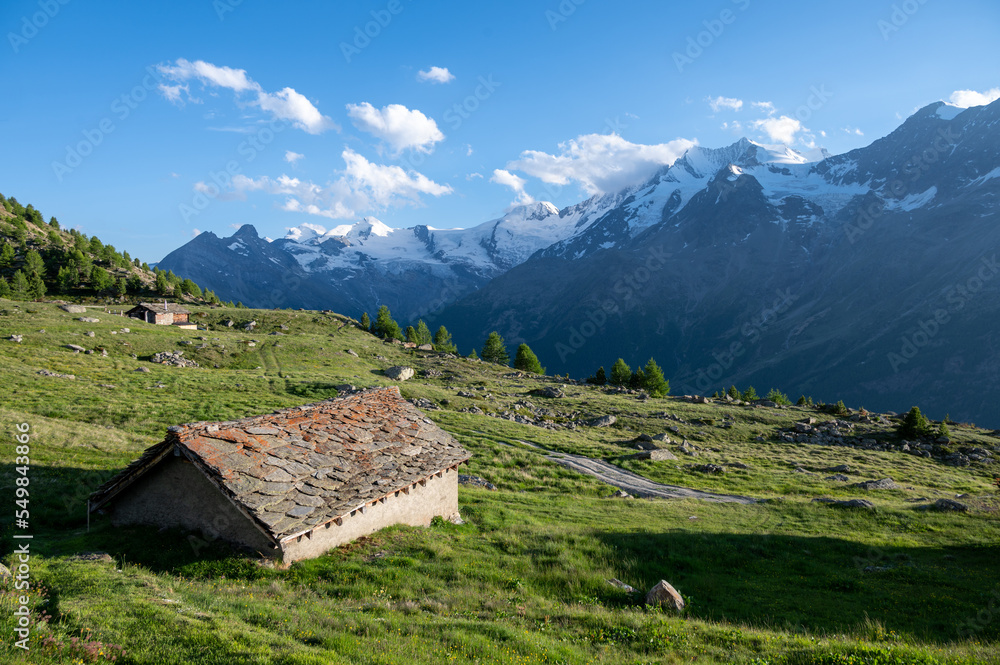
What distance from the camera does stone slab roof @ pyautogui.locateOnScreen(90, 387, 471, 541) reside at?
1379 centimetres

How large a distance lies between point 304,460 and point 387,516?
3654 mm

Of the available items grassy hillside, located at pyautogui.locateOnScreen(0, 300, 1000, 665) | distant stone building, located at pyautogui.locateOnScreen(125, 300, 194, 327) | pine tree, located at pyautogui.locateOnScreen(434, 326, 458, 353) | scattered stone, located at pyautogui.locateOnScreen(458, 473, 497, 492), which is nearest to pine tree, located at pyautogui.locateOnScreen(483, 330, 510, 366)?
pine tree, located at pyautogui.locateOnScreen(434, 326, 458, 353)

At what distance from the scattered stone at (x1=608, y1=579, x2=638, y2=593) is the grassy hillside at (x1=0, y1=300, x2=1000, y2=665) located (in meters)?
0.41

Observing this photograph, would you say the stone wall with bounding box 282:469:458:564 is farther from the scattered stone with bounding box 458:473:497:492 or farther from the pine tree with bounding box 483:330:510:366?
the pine tree with bounding box 483:330:510:366

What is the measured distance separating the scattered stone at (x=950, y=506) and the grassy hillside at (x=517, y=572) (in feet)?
3.04

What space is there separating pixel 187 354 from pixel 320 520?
64.4 m

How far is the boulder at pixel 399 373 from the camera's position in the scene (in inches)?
3029

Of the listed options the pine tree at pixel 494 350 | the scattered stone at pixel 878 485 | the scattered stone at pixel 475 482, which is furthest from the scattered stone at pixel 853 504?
the pine tree at pixel 494 350

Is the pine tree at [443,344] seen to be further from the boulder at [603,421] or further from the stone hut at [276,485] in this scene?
the stone hut at [276,485]

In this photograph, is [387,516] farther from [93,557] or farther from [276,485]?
[93,557]

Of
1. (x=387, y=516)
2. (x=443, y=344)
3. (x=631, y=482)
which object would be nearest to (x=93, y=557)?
(x=387, y=516)

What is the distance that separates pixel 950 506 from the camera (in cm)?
2841

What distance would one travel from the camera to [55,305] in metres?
85.4

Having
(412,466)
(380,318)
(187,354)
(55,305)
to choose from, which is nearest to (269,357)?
(187,354)
